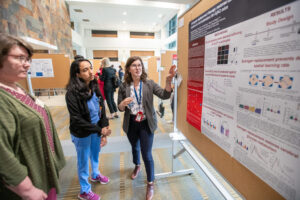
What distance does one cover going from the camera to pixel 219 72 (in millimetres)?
917

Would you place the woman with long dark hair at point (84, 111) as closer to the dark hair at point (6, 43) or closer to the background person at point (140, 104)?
the background person at point (140, 104)

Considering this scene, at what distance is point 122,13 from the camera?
926 cm

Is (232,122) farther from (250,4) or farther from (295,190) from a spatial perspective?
(250,4)

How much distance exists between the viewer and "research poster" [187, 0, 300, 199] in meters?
0.56

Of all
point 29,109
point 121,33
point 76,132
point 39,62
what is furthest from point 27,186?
point 121,33

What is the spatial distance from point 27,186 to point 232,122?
1156 mm

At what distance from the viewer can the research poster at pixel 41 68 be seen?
315 centimetres

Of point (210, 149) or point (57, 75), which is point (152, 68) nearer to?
point (57, 75)

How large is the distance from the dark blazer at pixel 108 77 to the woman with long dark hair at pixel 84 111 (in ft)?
7.65

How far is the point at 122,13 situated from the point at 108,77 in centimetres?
745

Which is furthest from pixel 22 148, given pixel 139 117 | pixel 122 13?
pixel 122 13

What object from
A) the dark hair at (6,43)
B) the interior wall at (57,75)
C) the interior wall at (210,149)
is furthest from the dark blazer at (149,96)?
the interior wall at (57,75)

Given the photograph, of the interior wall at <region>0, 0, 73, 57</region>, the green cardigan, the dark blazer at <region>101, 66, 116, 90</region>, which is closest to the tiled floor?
the green cardigan

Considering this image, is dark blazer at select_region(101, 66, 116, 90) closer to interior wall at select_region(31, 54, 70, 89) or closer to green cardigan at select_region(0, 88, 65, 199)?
interior wall at select_region(31, 54, 70, 89)
